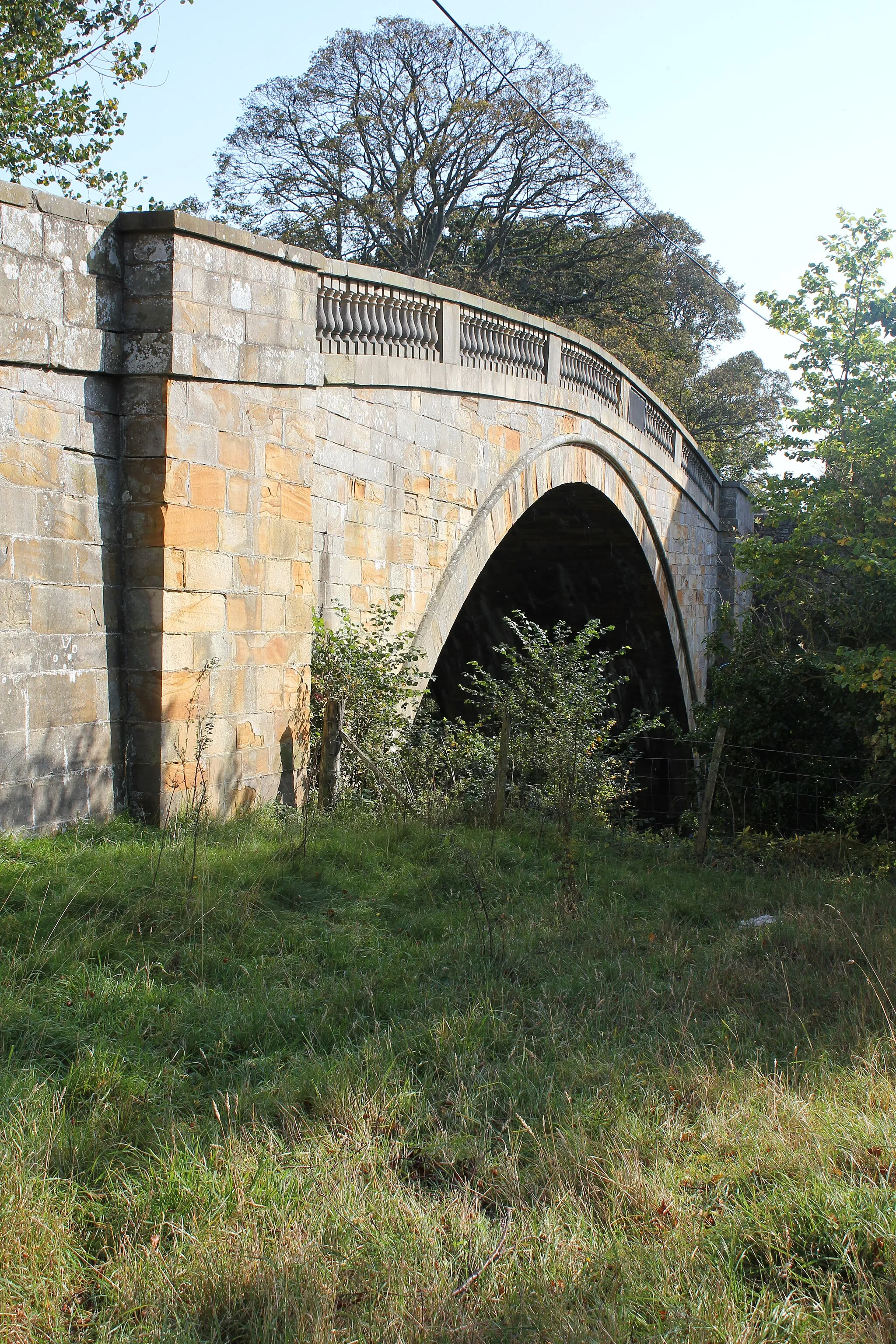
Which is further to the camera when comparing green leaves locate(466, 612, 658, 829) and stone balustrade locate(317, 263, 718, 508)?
green leaves locate(466, 612, 658, 829)

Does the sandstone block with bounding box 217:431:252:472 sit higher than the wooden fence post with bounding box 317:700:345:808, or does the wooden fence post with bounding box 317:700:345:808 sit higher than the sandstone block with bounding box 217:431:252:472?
the sandstone block with bounding box 217:431:252:472

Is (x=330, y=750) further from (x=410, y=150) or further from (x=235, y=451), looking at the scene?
(x=410, y=150)

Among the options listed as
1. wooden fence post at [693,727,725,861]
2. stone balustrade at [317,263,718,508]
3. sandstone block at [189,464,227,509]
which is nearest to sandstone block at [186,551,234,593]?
sandstone block at [189,464,227,509]

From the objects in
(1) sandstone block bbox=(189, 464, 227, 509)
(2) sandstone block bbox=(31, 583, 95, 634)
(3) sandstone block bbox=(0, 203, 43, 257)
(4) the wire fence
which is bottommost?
(4) the wire fence

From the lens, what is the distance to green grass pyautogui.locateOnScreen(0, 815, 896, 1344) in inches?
82.4

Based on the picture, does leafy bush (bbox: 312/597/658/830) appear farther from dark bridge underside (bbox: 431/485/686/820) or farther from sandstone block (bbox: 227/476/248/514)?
dark bridge underside (bbox: 431/485/686/820)

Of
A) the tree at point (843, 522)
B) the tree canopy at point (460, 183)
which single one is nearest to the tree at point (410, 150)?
the tree canopy at point (460, 183)

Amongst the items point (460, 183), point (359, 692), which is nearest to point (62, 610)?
point (359, 692)

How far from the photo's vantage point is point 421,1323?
6.63ft

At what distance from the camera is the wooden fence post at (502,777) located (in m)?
6.83

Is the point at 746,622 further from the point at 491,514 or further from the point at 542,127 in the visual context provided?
the point at 542,127

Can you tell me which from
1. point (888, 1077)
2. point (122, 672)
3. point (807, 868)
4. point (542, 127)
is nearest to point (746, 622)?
point (807, 868)

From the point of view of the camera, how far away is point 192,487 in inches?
218

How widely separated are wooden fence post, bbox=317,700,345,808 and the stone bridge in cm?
19
